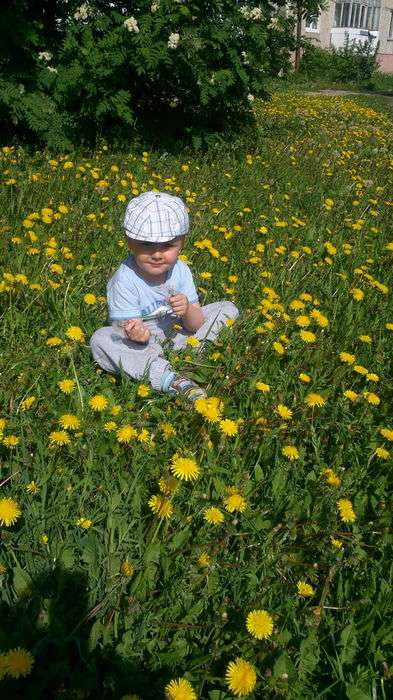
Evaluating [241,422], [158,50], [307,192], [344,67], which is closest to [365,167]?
[307,192]

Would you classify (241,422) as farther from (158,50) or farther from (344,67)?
(344,67)

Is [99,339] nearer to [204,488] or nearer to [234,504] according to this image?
[204,488]

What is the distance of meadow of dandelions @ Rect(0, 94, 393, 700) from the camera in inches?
58.1

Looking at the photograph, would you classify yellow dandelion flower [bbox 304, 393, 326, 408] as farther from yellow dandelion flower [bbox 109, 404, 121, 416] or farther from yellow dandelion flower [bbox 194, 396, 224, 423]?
yellow dandelion flower [bbox 109, 404, 121, 416]

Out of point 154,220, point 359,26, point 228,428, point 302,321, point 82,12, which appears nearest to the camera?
point 228,428

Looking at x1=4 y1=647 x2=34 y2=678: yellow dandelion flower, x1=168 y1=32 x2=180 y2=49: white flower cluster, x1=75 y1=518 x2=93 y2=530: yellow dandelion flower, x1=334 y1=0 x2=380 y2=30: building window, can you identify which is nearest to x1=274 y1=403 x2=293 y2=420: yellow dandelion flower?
Result: x1=75 y1=518 x2=93 y2=530: yellow dandelion flower

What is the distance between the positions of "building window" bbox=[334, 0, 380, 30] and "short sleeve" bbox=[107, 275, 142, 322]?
37574mm

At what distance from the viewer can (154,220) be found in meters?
2.36

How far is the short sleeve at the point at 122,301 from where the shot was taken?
8.31ft

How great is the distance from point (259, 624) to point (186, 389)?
1.10m

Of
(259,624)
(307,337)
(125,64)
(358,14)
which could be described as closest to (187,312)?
(307,337)

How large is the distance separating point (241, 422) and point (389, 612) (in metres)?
0.81

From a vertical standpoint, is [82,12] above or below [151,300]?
above

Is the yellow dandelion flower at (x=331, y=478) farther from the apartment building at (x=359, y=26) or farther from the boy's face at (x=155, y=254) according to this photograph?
the apartment building at (x=359, y=26)
